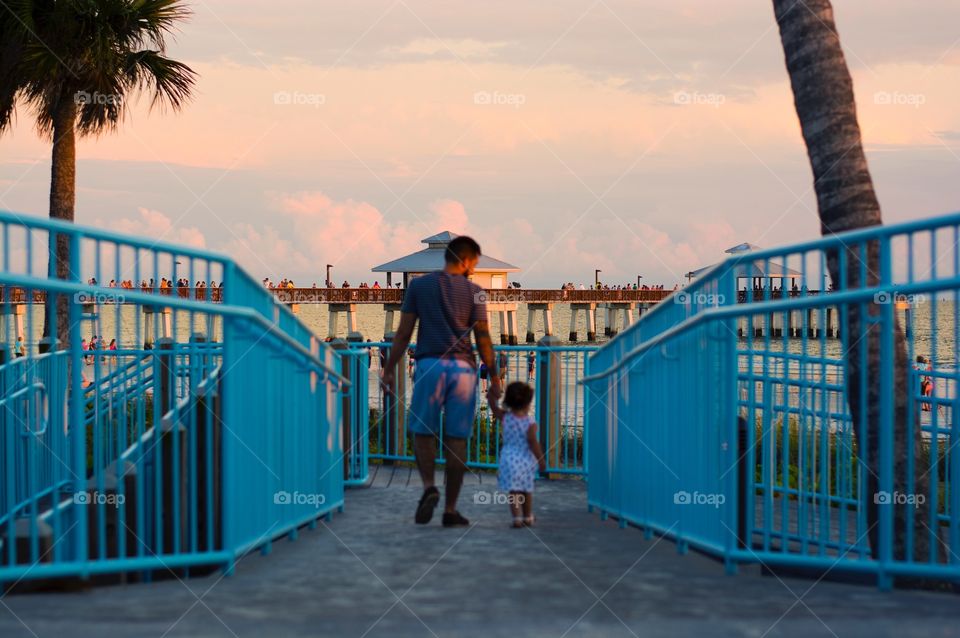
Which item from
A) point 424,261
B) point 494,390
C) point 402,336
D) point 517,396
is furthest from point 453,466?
point 424,261

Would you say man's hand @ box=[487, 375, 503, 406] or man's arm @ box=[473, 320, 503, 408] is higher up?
man's arm @ box=[473, 320, 503, 408]

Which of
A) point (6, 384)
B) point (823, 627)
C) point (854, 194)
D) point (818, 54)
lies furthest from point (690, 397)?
point (6, 384)

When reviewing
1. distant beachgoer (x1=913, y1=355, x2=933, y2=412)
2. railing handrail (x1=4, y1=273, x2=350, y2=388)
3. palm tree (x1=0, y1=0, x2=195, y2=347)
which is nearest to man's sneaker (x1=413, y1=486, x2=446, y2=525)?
railing handrail (x1=4, y1=273, x2=350, y2=388)

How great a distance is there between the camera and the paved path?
444 cm

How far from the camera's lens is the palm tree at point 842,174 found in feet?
25.8

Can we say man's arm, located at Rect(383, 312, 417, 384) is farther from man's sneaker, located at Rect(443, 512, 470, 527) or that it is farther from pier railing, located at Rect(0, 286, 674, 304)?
pier railing, located at Rect(0, 286, 674, 304)

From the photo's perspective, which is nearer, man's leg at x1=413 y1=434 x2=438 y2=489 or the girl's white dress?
man's leg at x1=413 y1=434 x2=438 y2=489

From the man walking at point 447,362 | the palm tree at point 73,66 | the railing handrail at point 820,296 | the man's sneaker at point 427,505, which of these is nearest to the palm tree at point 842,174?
the railing handrail at point 820,296

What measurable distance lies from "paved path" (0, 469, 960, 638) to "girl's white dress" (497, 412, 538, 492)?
1380 millimetres

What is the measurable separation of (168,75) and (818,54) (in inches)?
674

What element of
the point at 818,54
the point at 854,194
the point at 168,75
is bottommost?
the point at 854,194

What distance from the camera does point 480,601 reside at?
5.07 metres

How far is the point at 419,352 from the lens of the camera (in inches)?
322

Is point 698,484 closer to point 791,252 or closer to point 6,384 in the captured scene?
point 791,252
